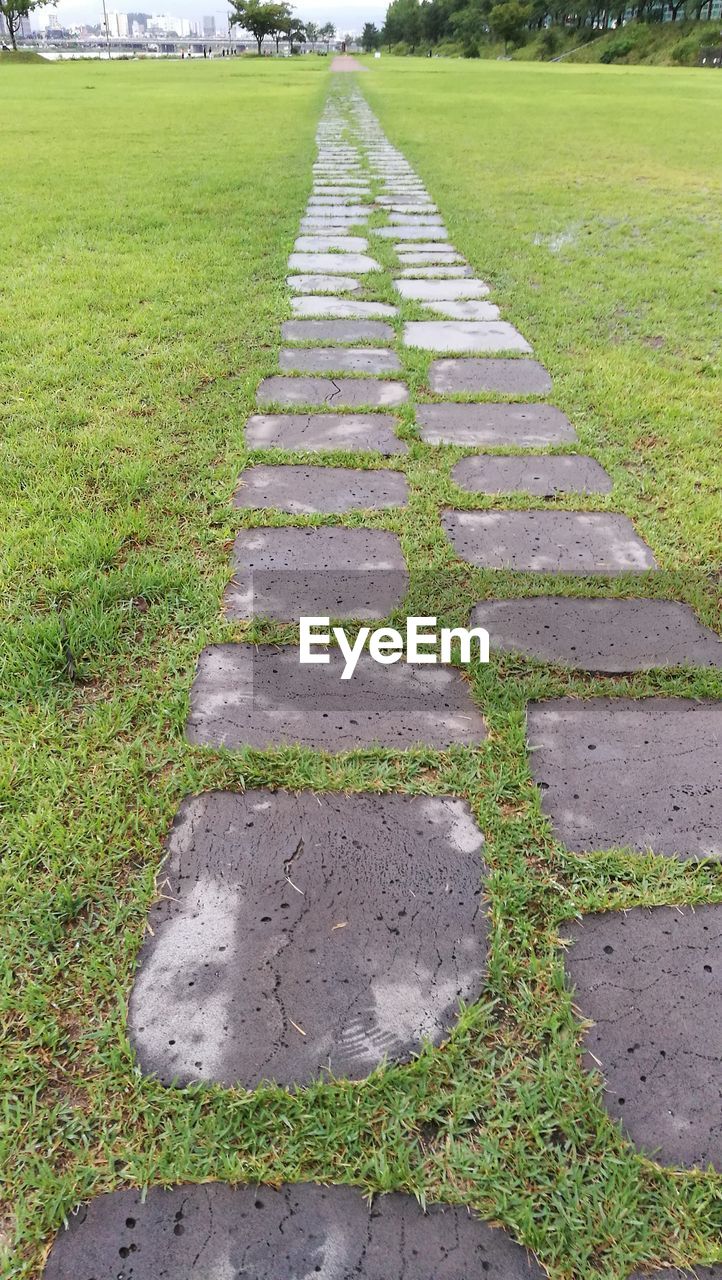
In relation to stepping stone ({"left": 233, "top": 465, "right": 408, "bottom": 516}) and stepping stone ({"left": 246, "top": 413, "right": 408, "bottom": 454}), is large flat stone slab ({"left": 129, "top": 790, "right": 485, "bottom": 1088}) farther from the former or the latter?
stepping stone ({"left": 246, "top": 413, "right": 408, "bottom": 454})

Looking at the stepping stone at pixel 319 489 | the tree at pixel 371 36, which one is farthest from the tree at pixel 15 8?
the stepping stone at pixel 319 489

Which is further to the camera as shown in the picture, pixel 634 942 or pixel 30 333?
pixel 30 333

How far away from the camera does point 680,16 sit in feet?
144

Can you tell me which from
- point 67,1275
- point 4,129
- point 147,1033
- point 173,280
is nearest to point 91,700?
point 147,1033

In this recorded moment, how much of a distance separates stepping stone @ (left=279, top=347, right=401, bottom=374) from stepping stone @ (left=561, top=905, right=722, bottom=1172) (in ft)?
8.67

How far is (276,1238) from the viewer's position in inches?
35.5

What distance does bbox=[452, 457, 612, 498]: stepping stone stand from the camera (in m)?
2.49

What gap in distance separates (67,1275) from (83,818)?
2.22 ft

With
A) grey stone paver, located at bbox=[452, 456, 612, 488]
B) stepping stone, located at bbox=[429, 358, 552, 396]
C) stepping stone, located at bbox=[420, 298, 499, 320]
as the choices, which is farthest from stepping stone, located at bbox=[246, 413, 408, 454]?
stepping stone, located at bbox=[420, 298, 499, 320]

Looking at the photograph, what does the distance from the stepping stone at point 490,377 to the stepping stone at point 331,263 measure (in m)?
1.65

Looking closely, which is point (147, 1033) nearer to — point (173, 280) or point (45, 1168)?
point (45, 1168)

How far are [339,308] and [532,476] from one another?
2012 millimetres

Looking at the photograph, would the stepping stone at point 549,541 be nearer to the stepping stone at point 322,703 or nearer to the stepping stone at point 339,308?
the stepping stone at point 322,703

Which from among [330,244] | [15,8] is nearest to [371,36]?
[15,8]
